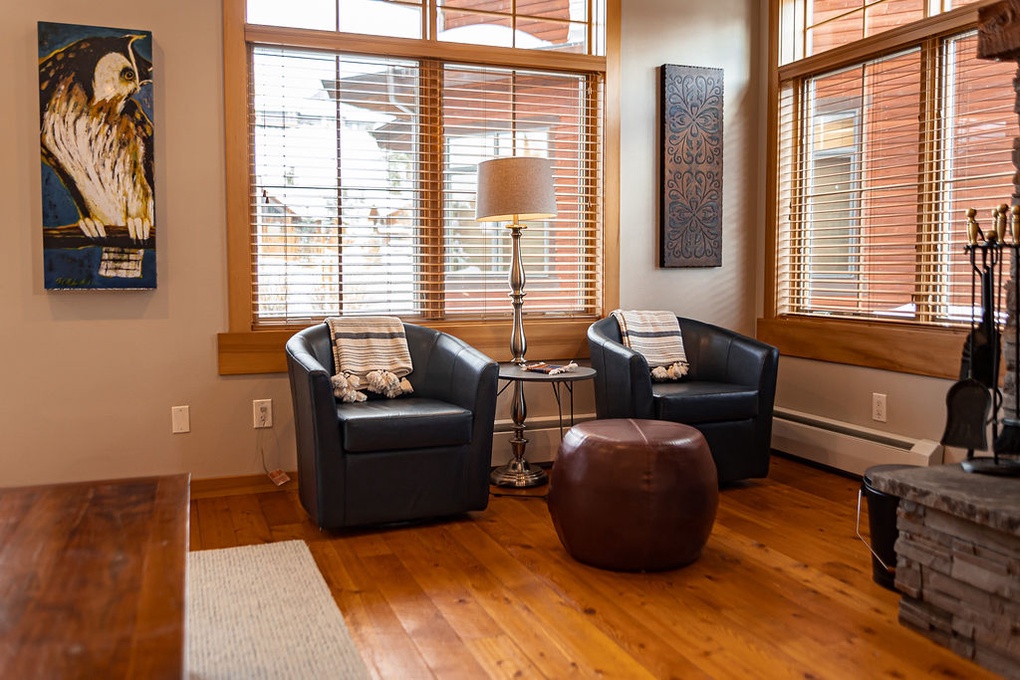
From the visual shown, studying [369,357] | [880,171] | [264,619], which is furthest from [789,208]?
[264,619]

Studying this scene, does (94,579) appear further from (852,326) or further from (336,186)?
(852,326)

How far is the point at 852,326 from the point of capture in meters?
4.36

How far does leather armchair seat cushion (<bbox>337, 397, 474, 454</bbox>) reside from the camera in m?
3.25

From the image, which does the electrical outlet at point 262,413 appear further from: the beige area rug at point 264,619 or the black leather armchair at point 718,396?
the black leather armchair at point 718,396

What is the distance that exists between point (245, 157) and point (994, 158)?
10.5 ft

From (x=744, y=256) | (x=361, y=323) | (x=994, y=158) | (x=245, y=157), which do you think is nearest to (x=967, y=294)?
(x=994, y=158)

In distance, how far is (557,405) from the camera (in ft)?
15.1

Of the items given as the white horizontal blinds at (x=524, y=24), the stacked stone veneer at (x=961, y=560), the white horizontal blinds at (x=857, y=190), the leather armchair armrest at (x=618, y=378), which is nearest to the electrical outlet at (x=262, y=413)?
the leather armchair armrest at (x=618, y=378)

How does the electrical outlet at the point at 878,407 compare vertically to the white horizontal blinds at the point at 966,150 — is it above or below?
below

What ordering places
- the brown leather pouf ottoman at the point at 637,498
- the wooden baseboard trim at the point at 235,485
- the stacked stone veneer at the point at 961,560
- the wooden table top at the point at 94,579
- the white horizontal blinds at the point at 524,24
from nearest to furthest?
the wooden table top at the point at 94,579 < the stacked stone veneer at the point at 961,560 < the brown leather pouf ottoman at the point at 637,498 < the wooden baseboard trim at the point at 235,485 < the white horizontal blinds at the point at 524,24

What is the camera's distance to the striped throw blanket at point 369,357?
3.69 metres

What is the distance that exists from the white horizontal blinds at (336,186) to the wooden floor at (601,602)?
42.3 inches

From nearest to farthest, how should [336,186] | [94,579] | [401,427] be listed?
1. [94,579]
2. [401,427]
3. [336,186]

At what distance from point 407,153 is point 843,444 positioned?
2.55m
